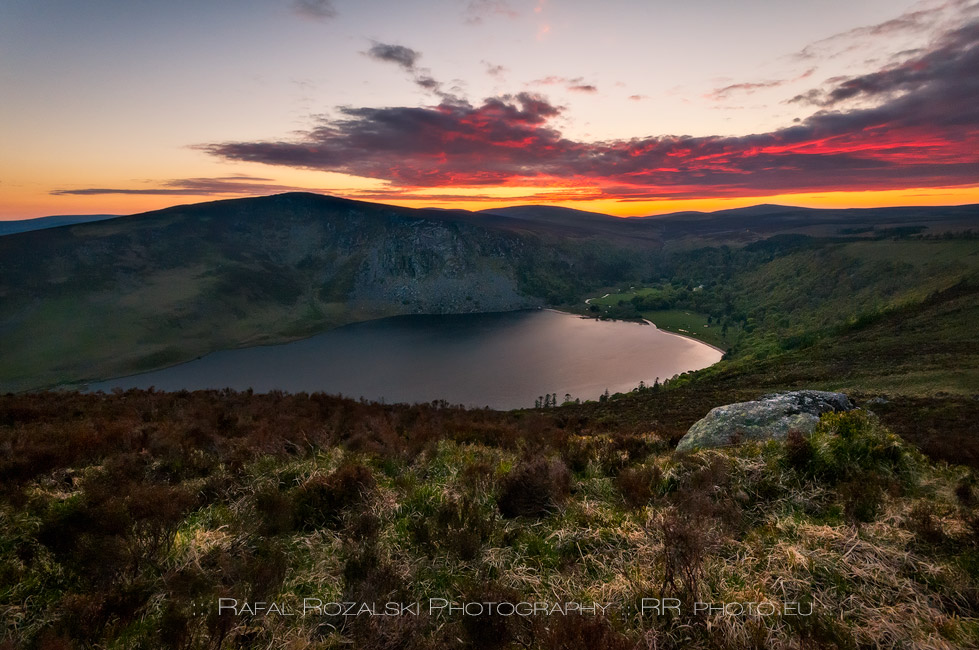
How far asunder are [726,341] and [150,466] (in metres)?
137

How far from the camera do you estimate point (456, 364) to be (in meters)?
102

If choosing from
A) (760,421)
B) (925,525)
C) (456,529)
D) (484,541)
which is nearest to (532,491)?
(484,541)

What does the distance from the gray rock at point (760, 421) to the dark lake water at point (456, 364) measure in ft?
Answer: 210

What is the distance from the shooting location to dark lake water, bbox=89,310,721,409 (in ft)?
279

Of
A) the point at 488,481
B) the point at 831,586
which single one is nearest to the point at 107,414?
the point at 488,481

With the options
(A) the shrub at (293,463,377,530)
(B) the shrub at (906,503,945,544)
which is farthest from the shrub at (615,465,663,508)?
(A) the shrub at (293,463,377,530)

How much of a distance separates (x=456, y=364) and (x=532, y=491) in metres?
96.3

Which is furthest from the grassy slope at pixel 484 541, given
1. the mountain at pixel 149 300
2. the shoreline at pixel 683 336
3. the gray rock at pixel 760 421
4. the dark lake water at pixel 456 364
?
the mountain at pixel 149 300

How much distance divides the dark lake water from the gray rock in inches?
2526

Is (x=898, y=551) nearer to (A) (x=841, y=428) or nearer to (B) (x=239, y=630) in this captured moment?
(A) (x=841, y=428)

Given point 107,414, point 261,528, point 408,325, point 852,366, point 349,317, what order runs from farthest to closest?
point 349,317
point 408,325
point 852,366
point 107,414
point 261,528

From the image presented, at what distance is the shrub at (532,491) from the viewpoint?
6441 millimetres

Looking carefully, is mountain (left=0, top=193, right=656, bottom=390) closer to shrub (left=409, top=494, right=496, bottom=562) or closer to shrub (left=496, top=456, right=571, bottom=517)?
shrub (left=409, top=494, right=496, bottom=562)

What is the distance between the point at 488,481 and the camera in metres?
7.24
